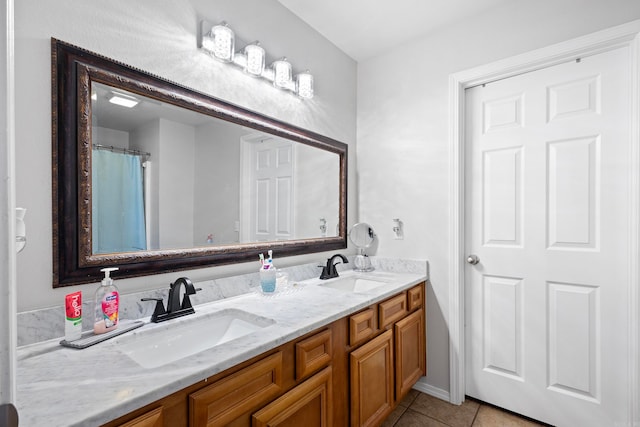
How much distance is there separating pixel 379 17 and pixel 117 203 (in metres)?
1.92

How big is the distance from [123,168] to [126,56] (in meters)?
0.44

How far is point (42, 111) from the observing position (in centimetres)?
102

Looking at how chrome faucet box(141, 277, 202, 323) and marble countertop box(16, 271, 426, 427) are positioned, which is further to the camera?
chrome faucet box(141, 277, 202, 323)

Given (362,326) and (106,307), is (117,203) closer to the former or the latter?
(106,307)

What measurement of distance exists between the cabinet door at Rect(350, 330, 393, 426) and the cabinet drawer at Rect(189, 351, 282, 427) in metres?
0.52

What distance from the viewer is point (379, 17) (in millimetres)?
2039

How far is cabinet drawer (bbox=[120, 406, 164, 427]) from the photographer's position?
0.71 metres

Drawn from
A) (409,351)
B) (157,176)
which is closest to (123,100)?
(157,176)

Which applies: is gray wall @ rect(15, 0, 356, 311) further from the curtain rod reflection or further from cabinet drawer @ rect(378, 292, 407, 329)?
cabinet drawer @ rect(378, 292, 407, 329)

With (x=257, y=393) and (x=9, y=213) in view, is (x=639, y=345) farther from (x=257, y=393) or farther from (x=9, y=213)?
(x=9, y=213)

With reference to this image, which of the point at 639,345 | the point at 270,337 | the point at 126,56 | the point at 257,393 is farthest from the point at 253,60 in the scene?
the point at 639,345

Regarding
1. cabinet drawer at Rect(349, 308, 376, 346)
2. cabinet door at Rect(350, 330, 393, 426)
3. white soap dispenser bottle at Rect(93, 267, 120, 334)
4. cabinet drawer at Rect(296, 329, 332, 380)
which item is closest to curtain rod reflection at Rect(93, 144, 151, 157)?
white soap dispenser bottle at Rect(93, 267, 120, 334)

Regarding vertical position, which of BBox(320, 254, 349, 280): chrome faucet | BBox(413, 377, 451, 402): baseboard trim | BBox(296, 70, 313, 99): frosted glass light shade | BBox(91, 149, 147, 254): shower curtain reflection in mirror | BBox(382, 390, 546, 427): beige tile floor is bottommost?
BBox(382, 390, 546, 427): beige tile floor

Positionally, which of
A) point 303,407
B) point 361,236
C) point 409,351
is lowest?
point 409,351
